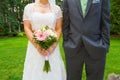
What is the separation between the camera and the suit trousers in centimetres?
444

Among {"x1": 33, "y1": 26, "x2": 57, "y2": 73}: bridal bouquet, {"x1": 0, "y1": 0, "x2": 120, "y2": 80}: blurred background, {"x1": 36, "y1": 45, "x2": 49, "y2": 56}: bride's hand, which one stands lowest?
{"x1": 0, "y1": 0, "x2": 120, "y2": 80}: blurred background

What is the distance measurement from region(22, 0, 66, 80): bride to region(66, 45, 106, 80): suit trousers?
35 centimetres

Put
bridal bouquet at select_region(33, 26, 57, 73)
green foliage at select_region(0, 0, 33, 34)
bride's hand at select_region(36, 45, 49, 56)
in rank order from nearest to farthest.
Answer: bridal bouquet at select_region(33, 26, 57, 73) → bride's hand at select_region(36, 45, 49, 56) → green foliage at select_region(0, 0, 33, 34)

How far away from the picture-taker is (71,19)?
4391mm

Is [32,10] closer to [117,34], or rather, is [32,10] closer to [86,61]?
[86,61]

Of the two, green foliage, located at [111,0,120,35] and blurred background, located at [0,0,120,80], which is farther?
green foliage, located at [111,0,120,35]

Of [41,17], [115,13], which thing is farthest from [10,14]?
[41,17]

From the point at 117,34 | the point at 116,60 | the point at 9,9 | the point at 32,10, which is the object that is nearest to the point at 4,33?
the point at 9,9

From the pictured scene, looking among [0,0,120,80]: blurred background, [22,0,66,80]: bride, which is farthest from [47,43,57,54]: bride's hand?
[0,0,120,80]: blurred background

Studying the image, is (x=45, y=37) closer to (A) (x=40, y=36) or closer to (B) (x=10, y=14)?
(A) (x=40, y=36)

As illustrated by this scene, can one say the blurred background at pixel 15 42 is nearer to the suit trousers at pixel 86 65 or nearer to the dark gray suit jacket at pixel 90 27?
the suit trousers at pixel 86 65

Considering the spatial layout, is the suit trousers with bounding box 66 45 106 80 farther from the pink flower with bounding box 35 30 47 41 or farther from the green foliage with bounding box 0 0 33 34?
the green foliage with bounding box 0 0 33 34

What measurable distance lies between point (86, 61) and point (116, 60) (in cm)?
566

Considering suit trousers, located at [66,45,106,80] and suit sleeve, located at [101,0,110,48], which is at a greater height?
suit sleeve, located at [101,0,110,48]
